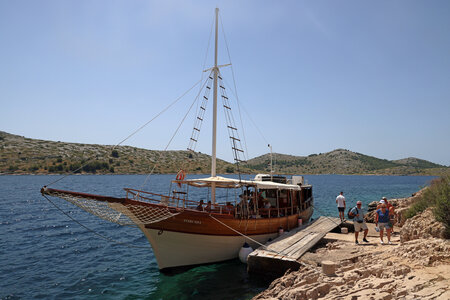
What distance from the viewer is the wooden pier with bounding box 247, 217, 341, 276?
10.5 meters

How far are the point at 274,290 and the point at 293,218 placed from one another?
8280 millimetres

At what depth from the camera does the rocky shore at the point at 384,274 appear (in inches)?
243

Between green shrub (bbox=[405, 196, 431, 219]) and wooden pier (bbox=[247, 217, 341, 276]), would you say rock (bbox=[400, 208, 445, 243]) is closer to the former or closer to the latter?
wooden pier (bbox=[247, 217, 341, 276])

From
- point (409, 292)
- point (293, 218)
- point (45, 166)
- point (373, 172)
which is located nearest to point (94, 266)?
point (293, 218)

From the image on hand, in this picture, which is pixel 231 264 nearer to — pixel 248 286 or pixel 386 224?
pixel 248 286

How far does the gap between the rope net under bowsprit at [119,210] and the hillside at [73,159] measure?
266 ft

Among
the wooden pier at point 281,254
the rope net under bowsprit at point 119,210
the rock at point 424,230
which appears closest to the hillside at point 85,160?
the wooden pier at point 281,254

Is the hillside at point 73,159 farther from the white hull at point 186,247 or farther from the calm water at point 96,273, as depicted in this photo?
the white hull at point 186,247

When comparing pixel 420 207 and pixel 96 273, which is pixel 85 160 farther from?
pixel 420 207

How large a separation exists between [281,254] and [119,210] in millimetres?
6718

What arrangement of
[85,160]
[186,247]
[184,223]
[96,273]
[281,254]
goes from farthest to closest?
[85,160] < [96,273] < [186,247] < [184,223] < [281,254]

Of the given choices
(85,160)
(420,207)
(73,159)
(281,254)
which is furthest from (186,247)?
(85,160)

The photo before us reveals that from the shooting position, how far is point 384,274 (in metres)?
7.28

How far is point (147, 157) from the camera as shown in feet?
467
